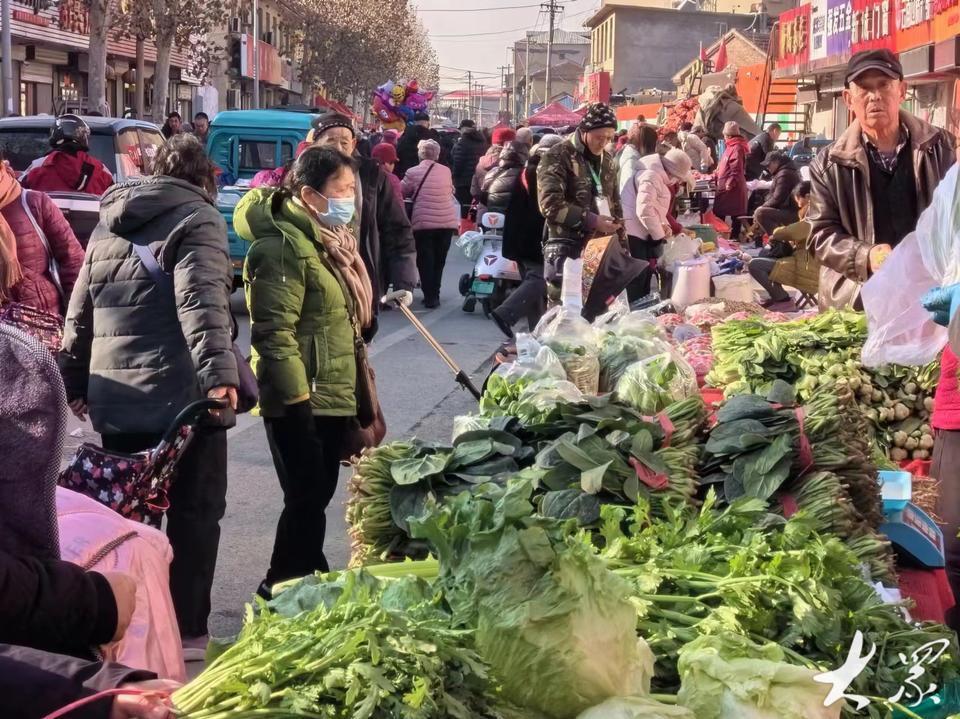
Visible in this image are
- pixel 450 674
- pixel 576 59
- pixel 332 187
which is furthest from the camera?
pixel 576 59

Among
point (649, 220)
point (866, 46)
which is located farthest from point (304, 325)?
point (866, 46)

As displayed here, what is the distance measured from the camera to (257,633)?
2.33 meters

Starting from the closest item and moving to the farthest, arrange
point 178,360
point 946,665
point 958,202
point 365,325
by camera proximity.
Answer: point 946,665, point 958,202, point 178,360, point 365,325

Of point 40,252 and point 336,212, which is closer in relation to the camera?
point 336,212

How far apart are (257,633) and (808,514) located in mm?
1711

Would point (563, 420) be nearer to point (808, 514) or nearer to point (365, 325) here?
point (808, 514)

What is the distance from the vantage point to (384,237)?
8.23 meters

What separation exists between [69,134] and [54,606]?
1045 cm

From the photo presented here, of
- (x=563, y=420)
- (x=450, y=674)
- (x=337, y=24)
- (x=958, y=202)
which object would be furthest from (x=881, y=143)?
(x=337, y=24)

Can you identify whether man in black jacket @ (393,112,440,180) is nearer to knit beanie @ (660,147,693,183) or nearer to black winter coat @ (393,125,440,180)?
black winter coat @ (393,125,440,180)

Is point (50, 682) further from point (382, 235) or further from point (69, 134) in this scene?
point (69, 134)

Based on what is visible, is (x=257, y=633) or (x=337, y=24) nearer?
(x=257, y=633)

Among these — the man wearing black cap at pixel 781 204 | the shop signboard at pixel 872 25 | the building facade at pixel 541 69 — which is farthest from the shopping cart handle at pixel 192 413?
the building facade at pixel 541 69

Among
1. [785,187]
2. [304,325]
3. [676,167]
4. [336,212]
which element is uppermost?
[676,167]
